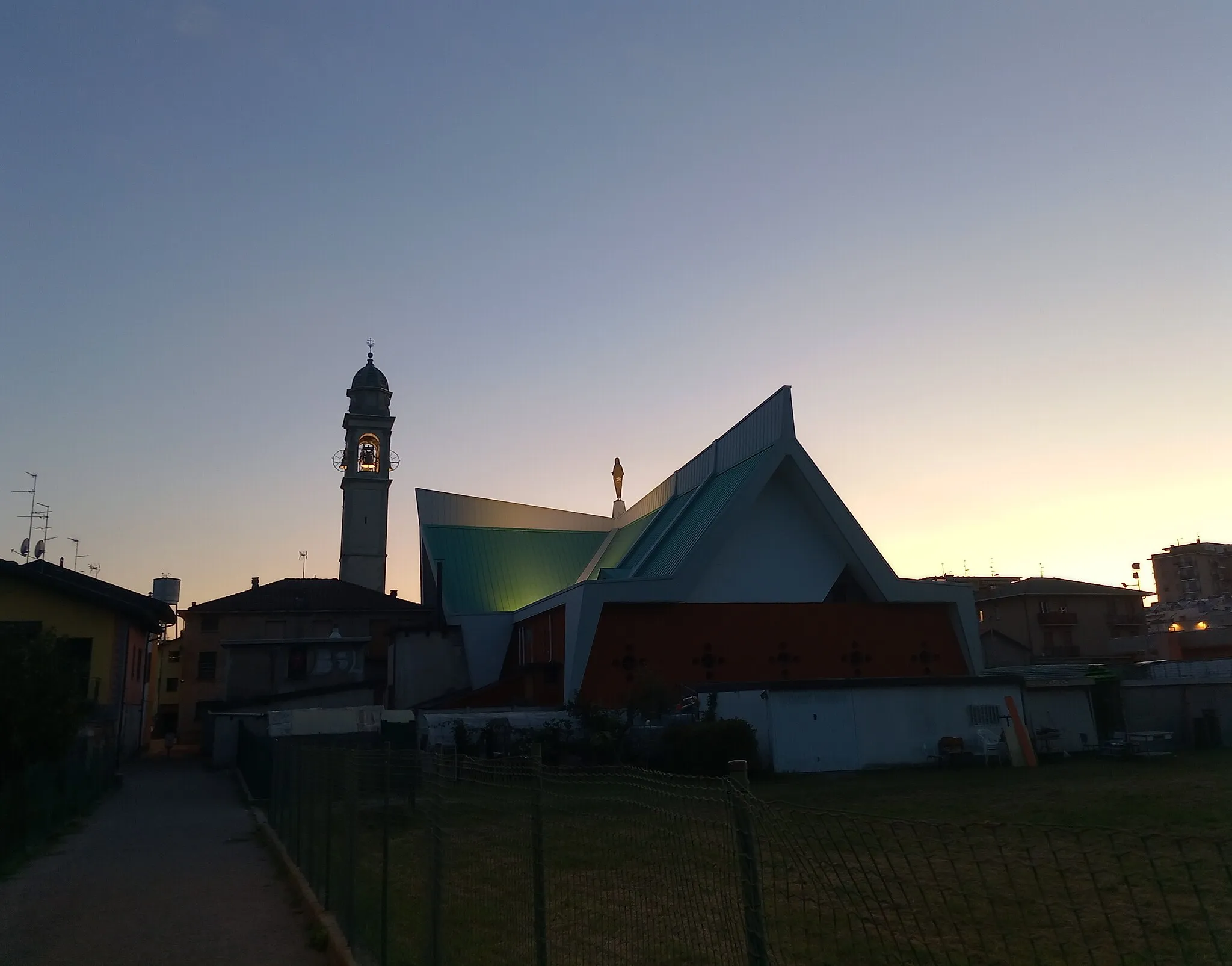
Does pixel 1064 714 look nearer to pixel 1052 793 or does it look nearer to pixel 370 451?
pixel 1052 793

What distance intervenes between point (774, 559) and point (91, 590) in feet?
70.0

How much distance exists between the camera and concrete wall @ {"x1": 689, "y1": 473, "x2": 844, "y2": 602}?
106 ft

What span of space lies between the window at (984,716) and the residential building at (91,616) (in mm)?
22603

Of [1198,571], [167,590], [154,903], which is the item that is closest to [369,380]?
[167,590]

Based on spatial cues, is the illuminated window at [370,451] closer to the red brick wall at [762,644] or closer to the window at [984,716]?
the red brick wall at [762,644]

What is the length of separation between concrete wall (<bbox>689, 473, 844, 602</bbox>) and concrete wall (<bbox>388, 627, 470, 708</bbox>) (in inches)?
512

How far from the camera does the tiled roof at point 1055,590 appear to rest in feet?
181

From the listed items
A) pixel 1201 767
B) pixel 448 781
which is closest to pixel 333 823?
pixel 448 781

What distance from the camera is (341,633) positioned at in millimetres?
45344

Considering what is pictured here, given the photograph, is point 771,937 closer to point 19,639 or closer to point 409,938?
point 409,938

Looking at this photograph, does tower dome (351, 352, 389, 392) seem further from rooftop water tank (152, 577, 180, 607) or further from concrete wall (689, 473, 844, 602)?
concrete wall (689, 473, 844, 602)

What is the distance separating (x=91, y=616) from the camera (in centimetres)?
2873

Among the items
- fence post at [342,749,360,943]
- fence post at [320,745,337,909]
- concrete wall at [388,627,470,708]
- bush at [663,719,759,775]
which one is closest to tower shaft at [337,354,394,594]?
concrete wall at [388,627,470,708]

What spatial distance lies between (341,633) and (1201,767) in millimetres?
35543
